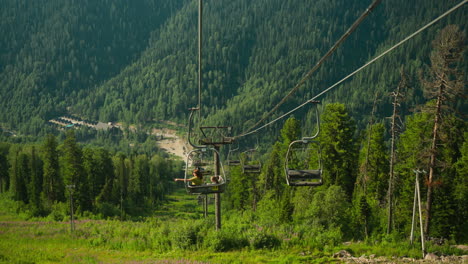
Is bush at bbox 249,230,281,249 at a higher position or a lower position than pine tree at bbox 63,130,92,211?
lower

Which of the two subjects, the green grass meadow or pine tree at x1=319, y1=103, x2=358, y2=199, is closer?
the green grass meadow

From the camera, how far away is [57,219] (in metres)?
48.5

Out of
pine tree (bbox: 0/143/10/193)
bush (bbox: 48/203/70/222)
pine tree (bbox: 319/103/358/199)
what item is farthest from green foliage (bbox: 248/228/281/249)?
pine tree (bbox: 0/143/10/193)

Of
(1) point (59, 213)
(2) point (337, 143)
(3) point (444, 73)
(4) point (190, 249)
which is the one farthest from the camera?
(1) point (59, 213)

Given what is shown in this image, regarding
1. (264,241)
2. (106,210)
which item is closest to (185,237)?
(264,241)

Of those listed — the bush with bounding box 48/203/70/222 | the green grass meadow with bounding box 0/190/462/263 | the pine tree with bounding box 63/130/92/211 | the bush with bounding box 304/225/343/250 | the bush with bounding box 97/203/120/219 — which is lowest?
the bush with bounding box 97/203/120/219

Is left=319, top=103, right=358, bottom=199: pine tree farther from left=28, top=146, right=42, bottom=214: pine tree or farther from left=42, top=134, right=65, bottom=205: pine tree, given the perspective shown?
left=28, top=146, right=42, bottom=214: pine tree

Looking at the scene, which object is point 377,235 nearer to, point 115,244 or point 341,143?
point 341,143

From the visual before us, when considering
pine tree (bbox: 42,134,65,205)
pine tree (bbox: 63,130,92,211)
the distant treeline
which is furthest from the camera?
pine tree (bbox: 42,134,65,205)

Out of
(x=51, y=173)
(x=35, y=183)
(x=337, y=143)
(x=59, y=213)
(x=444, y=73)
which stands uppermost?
(x=444, y=73)

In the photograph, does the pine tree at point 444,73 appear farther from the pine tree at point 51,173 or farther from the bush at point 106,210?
the pine tree at point 51,173

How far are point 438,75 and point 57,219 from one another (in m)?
50.3

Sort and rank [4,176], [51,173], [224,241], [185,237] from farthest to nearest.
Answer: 1. [4,176]
2. [51,173]
3. [185,237]
4. [224,241]

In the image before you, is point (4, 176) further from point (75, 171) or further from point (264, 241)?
point (264, 241)
